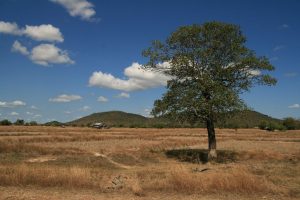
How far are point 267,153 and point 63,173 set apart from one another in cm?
2944

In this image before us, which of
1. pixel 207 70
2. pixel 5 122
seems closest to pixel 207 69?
pixel 207 70

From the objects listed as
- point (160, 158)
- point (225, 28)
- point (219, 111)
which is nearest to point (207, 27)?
point (225, 28)

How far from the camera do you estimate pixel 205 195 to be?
1479cm

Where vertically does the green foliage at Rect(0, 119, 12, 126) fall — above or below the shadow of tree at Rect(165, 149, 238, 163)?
above

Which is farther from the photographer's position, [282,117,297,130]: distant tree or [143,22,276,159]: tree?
[282,117,297,130]: distant tree

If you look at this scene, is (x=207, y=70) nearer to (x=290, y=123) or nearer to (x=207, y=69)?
(x=207, y=69)

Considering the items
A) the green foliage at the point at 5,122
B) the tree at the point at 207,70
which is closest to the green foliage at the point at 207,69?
the tree at the point at 207,70

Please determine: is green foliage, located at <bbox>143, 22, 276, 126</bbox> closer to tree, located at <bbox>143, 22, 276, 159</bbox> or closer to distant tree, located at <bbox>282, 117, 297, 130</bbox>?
tree, located at <bbox>143, 22, 276, 159</bbox>

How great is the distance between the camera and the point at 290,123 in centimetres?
15650

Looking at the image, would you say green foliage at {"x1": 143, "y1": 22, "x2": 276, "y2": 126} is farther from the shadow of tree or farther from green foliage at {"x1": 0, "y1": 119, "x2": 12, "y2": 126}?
green foliage at {"x1": 0, "y1": 119, "x2": 12, "y2": 126}

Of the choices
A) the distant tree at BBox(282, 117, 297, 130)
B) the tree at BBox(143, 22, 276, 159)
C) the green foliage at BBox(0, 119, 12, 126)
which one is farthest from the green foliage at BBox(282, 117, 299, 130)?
the tree at BBox(143, 22, 276, 159)

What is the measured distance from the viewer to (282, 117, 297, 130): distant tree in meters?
154

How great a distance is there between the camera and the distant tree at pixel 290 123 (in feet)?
507

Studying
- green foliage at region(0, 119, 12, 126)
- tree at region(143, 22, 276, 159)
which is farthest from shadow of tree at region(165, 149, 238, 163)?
green foliage at region(0, 119, 12, 126)
